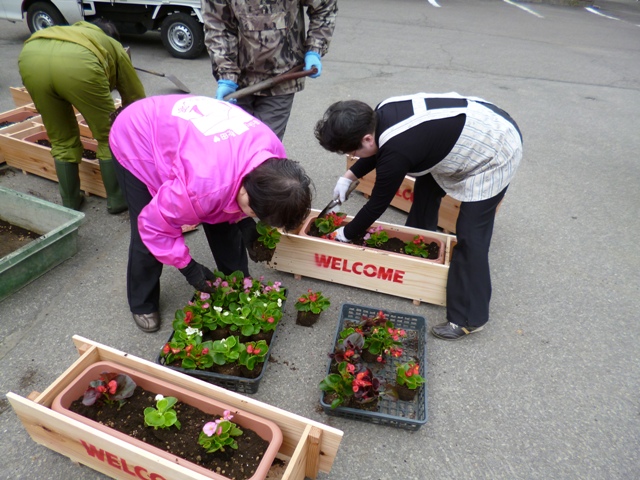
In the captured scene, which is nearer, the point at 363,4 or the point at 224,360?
the point at 224,360

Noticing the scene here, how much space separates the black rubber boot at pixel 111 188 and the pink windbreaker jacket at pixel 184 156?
3.84 feet

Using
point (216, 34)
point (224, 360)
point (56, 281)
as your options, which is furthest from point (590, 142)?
point (56, 281)

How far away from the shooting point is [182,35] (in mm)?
6605

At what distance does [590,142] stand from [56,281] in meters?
5.74

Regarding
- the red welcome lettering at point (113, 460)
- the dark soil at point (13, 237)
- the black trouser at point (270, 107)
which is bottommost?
the dark soil at point (13, 237)

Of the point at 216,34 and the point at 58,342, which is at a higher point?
the point at 216,34

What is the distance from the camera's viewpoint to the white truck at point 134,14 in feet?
20.6

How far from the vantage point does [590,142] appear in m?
5.28

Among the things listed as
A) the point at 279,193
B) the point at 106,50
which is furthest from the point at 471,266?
the point at 106,50

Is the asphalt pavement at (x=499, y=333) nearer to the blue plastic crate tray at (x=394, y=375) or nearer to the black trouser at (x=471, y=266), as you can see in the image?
the blue plastic crate tray at (x=394, y=375)

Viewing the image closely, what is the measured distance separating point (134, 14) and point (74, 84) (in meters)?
4.74

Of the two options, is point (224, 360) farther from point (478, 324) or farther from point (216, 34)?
point (216, 34)

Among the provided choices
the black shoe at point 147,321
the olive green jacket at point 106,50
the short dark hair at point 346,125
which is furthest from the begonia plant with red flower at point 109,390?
the olive green jacket at point 106,50

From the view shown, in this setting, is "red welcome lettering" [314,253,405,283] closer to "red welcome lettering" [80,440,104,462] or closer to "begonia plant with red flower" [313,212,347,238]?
"begonia plant with red flower" [313,212,347,238]
